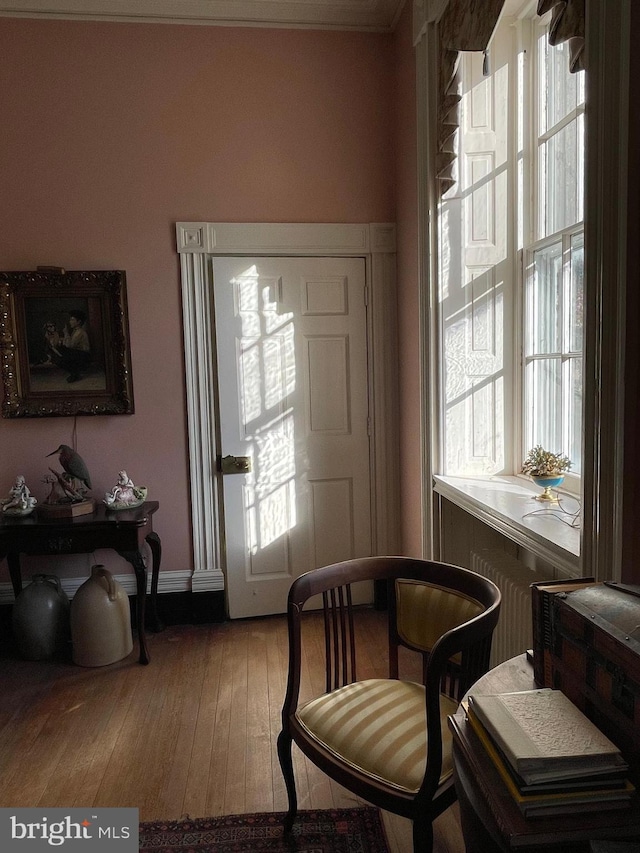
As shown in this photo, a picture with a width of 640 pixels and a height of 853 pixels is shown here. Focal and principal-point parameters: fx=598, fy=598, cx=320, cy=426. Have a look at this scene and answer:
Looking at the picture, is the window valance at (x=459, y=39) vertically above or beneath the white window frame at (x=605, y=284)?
above

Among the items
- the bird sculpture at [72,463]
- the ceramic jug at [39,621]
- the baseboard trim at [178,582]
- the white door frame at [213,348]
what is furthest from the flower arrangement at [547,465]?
the ceramic jug at [39,621]

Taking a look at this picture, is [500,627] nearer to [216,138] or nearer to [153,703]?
[153,703]

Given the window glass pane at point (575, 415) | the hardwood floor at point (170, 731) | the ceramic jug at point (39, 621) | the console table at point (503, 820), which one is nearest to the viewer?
the console table at point (503, 820)

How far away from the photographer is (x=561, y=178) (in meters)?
2.16

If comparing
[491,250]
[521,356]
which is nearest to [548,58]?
[491,250]

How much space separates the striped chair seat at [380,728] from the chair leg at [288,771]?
0.11 m

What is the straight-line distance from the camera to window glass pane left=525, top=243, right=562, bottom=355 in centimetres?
221

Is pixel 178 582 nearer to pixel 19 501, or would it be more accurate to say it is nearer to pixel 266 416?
pixel 19 501

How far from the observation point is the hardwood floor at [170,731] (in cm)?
198

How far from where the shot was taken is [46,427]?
3.20m

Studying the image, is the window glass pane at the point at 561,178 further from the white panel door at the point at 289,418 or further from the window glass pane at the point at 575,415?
the white panel door at the point at 289,418

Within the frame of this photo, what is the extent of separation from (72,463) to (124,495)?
0.98ft

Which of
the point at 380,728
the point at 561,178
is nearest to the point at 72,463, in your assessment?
the point at 380,728

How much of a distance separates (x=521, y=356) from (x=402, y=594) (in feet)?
3.77
